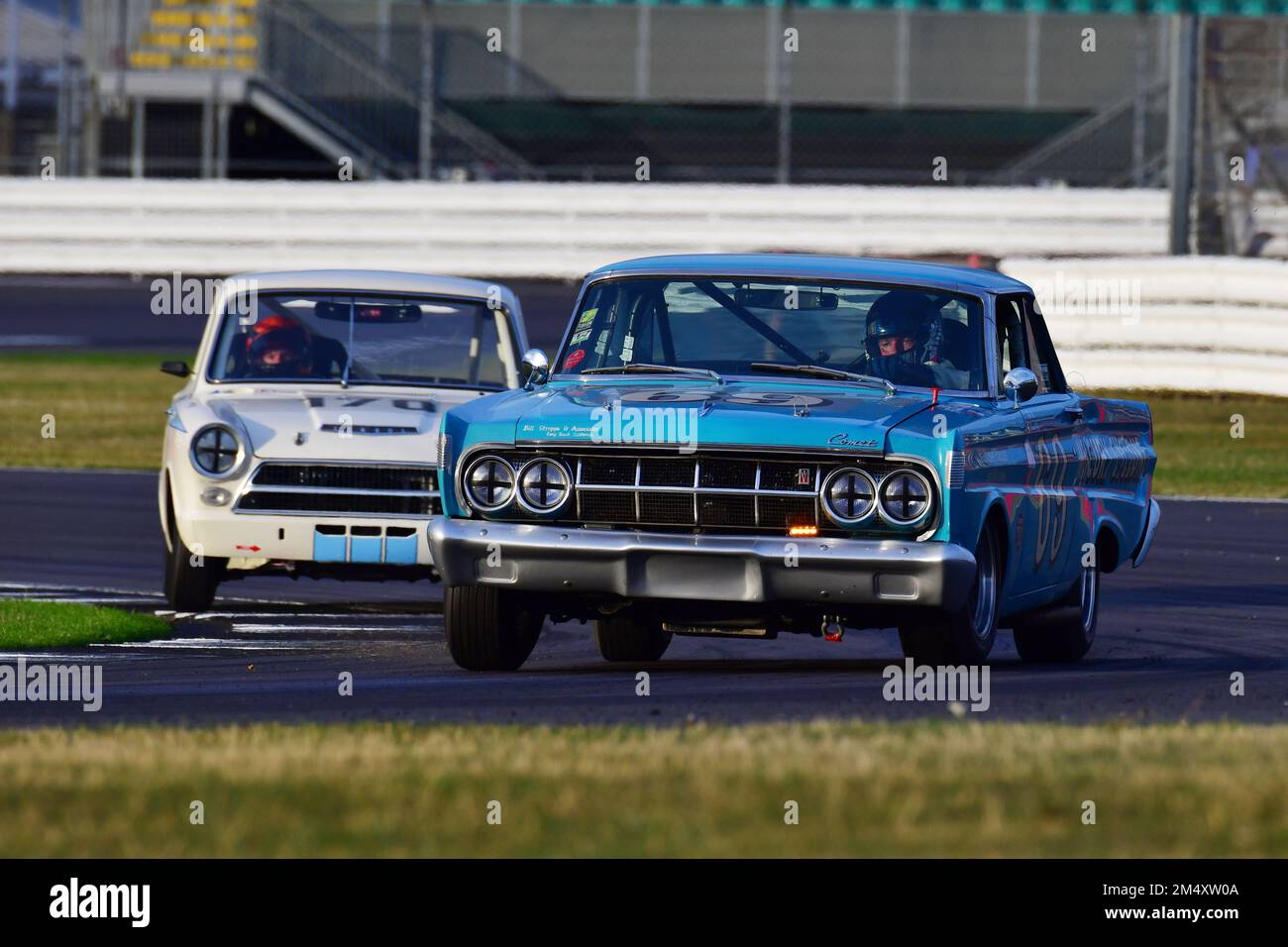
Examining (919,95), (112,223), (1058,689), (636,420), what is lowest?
(1058,689)

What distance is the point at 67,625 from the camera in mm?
10367

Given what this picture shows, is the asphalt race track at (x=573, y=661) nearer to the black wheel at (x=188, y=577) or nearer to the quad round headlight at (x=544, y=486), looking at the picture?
the black wheel at (x=188, y=577)

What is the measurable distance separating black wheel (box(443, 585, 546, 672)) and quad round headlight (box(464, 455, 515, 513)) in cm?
28

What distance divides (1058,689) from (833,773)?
2760 mm

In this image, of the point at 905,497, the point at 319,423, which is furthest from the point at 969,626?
the point at 319,423

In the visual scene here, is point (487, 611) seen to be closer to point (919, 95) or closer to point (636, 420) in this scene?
point (636, 420)

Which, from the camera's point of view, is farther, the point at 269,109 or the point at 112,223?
the point at 269,109

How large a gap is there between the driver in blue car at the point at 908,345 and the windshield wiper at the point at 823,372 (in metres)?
0.10

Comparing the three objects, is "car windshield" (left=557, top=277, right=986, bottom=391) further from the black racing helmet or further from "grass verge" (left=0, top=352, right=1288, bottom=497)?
"grass verge" (left=0, top=352, right=1288, bottom=497)

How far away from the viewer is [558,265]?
27.8m

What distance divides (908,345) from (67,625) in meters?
3.76

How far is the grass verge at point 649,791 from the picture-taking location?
203 inches

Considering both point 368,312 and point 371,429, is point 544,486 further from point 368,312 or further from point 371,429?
point 368,312
